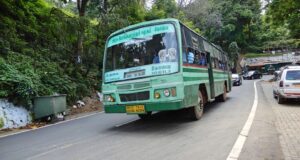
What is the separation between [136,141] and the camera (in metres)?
6.82

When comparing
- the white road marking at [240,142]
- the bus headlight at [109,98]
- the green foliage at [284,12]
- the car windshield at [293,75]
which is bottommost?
the white road marking at [240,142]

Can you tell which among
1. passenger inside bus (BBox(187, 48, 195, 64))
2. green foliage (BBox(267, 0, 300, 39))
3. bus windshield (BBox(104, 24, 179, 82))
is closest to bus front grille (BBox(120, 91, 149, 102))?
bus windshield (BBox(104, 24, 179, 82))

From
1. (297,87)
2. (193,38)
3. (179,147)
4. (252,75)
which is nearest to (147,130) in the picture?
(179,147)

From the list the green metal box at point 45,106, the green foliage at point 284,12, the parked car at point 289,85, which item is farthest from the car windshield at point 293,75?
the green metal box at point 45,106

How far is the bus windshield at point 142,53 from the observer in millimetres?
7727

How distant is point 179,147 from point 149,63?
272 centimetres

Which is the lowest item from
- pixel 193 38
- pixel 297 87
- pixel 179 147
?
pixel 179 147

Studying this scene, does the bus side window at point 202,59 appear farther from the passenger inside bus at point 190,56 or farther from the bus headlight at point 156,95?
the bus headlight at point 156,95

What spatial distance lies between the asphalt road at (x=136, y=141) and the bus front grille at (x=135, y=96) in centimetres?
92

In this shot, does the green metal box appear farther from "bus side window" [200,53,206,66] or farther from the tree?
the tree

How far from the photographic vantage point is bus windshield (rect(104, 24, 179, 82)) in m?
7.73

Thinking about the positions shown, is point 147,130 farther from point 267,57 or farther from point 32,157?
point 267,57

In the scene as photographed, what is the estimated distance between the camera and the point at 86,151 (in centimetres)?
608

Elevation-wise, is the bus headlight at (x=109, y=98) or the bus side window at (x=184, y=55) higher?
the bus side window at (x=184, y=55)
